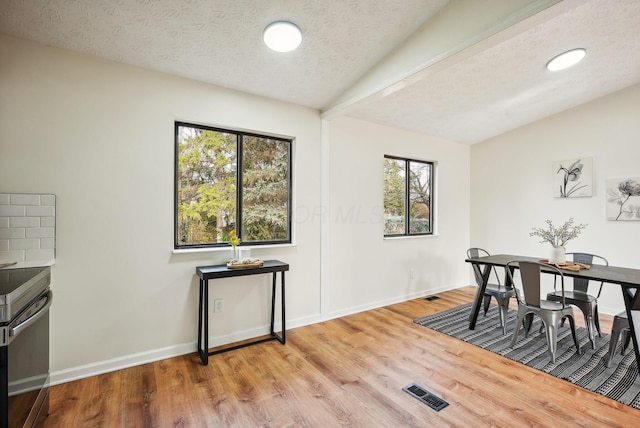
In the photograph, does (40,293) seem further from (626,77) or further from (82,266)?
(626,77)

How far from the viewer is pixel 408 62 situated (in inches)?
102

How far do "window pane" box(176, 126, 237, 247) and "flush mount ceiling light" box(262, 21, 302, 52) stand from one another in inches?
41.2

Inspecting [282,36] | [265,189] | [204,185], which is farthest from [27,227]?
[282,36]

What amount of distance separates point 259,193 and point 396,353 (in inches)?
82.1

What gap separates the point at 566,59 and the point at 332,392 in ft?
12.1

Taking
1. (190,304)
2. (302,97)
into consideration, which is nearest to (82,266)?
(190,304)

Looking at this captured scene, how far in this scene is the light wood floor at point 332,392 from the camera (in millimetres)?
1924

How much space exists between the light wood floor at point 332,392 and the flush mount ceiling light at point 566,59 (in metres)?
2.88

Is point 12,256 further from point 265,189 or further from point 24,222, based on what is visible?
point 265,189

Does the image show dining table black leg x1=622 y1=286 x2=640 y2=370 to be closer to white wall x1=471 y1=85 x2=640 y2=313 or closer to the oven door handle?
white wall x1=471 y1=85 x2=640 y2=313

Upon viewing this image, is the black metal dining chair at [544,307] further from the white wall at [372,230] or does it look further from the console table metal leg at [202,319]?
the console table metal leg at [202,319]

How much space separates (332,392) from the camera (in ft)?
7.30

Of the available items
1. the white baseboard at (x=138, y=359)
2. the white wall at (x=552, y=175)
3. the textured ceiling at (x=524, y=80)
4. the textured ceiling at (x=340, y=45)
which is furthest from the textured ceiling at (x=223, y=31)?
the white wall at (x=552, y=175)

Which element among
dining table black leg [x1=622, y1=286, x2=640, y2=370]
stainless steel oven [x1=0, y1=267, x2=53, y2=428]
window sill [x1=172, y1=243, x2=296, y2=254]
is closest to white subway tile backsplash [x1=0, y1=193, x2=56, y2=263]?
stainless steel oven [x1=0, y1=267, x2=53, y2=428]
